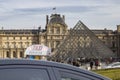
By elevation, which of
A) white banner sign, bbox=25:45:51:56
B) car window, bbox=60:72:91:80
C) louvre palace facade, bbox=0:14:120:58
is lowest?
car window, bbox=60:72:91:80

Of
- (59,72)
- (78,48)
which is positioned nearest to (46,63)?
(59,72)

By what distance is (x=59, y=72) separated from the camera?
18.1 ft

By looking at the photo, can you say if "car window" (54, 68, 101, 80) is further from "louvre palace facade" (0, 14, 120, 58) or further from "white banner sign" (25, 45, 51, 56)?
"louvre palace facade" (0, 14, 120, 58)

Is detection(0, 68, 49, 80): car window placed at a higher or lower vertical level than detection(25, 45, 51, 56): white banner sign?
lower

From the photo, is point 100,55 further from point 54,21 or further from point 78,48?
point 54,21

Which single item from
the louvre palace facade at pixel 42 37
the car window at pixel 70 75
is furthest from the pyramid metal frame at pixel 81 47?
the car window at pixel 70 75

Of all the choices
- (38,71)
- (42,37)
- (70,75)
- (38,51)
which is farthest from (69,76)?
(42,37)

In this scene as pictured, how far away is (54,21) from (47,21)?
3.55 meters

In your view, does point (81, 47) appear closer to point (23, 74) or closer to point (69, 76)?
point (69, 76)

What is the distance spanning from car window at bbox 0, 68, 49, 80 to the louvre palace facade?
165197 mm

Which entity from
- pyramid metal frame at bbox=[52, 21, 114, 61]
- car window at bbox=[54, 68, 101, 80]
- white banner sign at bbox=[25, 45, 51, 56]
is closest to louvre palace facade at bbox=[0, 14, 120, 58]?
pyramid metal frame at bbox=[52, 21, 114, 61]

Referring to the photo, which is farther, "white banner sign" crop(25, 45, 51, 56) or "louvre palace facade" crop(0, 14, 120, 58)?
"louvre palace facade" crop(0, 14, 120, 58)

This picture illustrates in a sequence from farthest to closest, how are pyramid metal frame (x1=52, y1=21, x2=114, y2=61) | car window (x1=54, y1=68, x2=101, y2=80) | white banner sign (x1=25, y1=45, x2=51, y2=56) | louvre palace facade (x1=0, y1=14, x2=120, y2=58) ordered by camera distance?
1. louvre palace facade (x1=0, y1=14, x2=120, y2=58)
2. pyramid metal frame (x1=52, y1=21, x2=114, y2=61)
3. white banner sign (x1=25, y1=45, x2=51, y2=56)
4. car window (x1=54, y1=68, x2=101, y2=80)

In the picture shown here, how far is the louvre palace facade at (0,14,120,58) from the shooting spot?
172 meters
